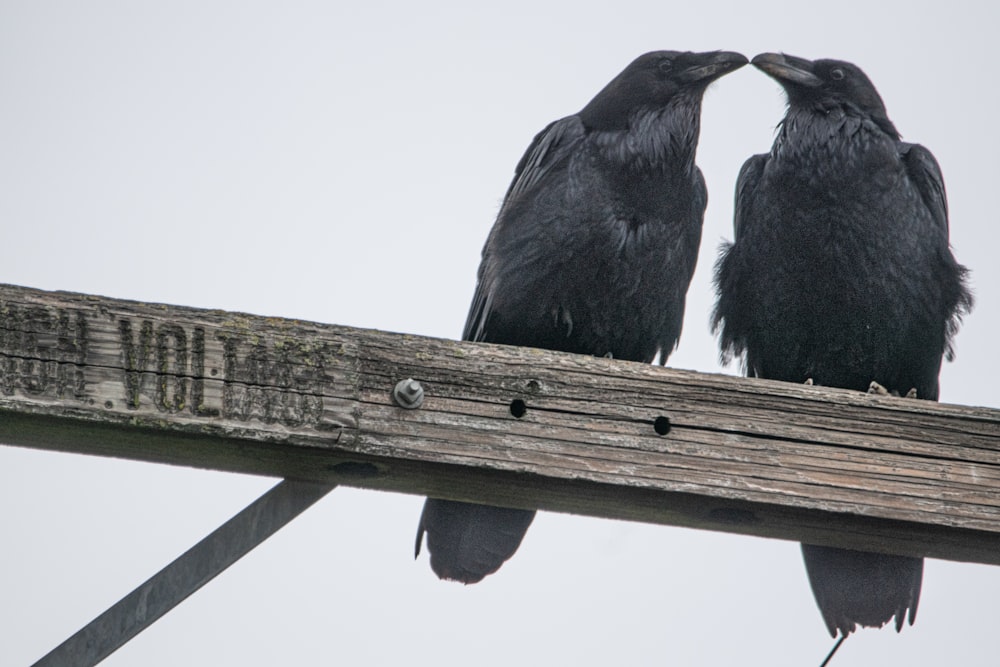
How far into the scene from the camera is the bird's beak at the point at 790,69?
477 centimetres

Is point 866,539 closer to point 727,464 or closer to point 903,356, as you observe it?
point 727,464

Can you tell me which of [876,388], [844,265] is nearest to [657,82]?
[844,265]

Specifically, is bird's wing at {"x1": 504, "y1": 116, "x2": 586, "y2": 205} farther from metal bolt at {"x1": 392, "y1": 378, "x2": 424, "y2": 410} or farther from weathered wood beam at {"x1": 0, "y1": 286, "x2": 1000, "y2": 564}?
metal bolt at {"x1": 392, "y1": 378, "x2": 424, "y2": 410}

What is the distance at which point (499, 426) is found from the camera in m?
2.13

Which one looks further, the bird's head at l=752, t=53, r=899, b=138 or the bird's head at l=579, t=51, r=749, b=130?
the bird's head at l=752, t=53, r=899, b=138

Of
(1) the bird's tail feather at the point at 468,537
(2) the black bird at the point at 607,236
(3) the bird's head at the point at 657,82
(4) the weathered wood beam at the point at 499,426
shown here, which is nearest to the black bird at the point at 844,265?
(2) the black bird at the point at 607,236

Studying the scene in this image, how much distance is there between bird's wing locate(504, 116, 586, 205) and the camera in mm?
4617

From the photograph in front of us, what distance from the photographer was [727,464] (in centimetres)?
217

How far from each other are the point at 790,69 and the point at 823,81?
147 millimetres

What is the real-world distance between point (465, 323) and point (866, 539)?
2549 mm

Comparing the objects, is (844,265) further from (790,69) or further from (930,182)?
(790,69)

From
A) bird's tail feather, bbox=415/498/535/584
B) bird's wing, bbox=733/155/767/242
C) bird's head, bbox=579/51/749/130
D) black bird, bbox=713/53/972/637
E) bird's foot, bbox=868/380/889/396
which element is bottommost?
bird's tail feather, bbox=415/498/535/584

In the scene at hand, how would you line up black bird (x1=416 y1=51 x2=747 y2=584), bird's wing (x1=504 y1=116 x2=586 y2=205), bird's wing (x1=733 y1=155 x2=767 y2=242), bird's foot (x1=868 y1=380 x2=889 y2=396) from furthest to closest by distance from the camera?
1. bird's wing (x1=733 y1=155 x2=767 y2=242)
2. bird's wing (x1=504 y1=116 x2=586 y2=205)
3. black bird (x1=416 y1=51 x2=747 y2=584)
4. bird's foot (x1=868 y1=380 x2=889 y2=396)

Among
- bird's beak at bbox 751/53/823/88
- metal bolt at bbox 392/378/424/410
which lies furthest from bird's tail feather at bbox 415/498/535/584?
bird's beak at bbox 751/53/823/88
